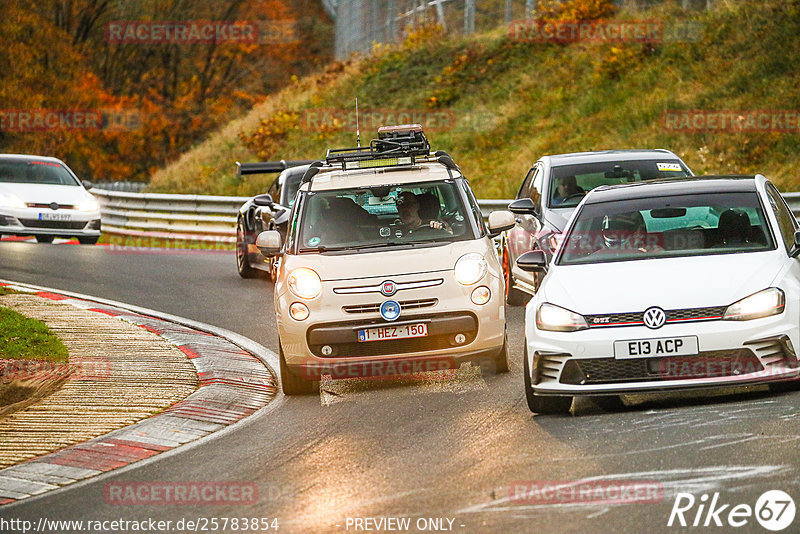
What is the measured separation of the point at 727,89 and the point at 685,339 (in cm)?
2163

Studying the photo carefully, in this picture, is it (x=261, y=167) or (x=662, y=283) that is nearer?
(x=662, y=283)

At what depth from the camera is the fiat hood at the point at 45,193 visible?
23953mm

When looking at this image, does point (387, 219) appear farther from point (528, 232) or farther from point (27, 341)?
point (27, 341)

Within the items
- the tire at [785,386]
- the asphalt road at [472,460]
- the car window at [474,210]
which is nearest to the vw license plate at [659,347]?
the asphalt road at [472,460]


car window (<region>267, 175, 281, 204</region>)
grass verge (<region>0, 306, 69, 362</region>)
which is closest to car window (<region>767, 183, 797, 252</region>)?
grass verge (<region>0, 306, 69, 362</region>)

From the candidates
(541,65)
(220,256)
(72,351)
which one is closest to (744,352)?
(72,351)

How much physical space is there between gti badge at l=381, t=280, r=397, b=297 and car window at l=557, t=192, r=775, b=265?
138 cm

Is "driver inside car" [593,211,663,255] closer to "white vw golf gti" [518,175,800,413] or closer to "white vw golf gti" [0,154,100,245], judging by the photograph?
"white vw golf gti" [518,175,800,413]

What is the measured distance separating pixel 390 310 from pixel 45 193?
51.3 ft

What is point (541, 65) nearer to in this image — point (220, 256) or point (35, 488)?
point (220, 256)

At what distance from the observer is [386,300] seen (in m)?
10.1

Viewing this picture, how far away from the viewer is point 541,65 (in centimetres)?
3688

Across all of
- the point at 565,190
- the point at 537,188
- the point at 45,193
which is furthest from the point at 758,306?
the point at 45,193

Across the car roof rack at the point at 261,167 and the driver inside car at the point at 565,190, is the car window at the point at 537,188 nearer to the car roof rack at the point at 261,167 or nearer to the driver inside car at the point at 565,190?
the driver inside car at the point at 565,190
